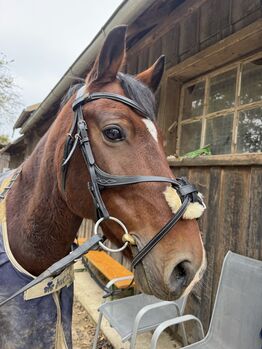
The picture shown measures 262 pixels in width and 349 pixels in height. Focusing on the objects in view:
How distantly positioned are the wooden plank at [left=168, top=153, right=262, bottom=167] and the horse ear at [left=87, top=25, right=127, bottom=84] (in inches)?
43.2

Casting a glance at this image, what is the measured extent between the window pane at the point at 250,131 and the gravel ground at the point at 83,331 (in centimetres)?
197

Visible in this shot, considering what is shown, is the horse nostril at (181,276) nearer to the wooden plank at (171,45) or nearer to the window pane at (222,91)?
the window pane at (222,91)

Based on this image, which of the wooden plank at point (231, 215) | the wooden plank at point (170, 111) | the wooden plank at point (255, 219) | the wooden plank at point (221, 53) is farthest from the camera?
the wooden plank at point (170, 111)

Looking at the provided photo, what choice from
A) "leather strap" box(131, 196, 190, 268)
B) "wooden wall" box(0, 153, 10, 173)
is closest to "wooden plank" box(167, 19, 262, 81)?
"leather strap" box(131, 196, 190, 268)

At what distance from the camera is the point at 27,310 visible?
1.17m

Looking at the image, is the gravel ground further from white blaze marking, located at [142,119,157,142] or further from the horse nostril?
white blaze marking, located at [142,119,157,142]

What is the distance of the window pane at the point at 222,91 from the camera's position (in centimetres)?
228

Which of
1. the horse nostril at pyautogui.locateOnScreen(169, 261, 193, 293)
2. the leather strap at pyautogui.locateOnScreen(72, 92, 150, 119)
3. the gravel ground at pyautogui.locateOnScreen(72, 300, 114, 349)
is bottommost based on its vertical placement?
the gravel ground at pyautogui.locateOnScreen(72, 300, 114, 349)

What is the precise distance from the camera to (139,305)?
210 centimetres

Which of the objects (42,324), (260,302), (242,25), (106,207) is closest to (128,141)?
(106,207)

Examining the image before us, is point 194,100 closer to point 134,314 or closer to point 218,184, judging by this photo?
point 218,184

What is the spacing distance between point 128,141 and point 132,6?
164cm

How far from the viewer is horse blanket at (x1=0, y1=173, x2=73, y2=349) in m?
1.15

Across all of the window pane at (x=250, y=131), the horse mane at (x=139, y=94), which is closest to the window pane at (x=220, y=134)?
the window pane at (x=250, y=131)
